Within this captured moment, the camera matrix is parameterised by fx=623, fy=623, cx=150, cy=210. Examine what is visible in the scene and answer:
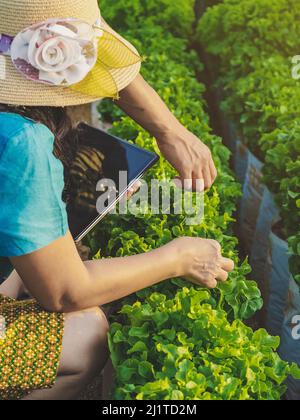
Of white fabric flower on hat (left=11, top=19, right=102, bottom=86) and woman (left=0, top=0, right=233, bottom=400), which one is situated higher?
white fabric flower on hat (left=11, top=19, right=102, bottom=86)

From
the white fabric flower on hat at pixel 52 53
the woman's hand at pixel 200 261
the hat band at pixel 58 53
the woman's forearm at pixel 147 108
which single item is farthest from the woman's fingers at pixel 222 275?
the white fabric flower on hat at pixel 52 53

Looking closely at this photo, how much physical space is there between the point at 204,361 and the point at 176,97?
228cm

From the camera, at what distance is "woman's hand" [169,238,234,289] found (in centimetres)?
232

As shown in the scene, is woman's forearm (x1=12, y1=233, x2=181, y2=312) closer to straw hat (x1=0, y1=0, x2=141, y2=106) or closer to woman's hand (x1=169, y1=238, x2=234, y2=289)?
woman's hand (x1=169, y1=238, x2=234, y2=289)

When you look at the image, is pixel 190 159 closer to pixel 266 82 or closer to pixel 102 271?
pixel 102 271

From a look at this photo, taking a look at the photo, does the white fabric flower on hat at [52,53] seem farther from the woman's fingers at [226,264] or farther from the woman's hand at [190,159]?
the woman's fingers at [226,264]

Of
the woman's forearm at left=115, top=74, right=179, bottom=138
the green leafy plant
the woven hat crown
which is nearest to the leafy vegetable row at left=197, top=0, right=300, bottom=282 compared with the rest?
the green leafy plant

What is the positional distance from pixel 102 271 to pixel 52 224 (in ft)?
0.93

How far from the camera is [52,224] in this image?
199 cm

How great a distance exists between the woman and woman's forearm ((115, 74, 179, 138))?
28 cm

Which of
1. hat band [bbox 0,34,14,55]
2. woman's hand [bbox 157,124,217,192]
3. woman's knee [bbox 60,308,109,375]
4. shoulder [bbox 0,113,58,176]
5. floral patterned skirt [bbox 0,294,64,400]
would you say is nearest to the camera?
shoulder [bbox 0,113,58,176]

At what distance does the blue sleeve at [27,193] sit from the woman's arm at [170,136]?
84 cm

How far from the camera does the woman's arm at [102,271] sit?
79.7 inches
